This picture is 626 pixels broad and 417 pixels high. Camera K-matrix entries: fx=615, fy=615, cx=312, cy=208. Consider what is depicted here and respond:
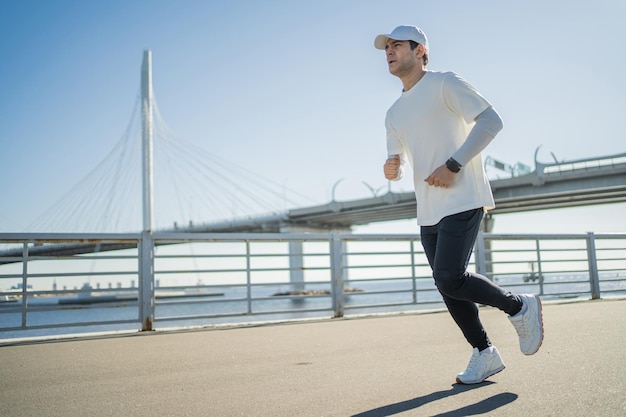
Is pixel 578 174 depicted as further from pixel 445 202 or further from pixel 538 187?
pixel 445 202

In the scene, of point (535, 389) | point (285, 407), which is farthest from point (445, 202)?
point (285, 407)

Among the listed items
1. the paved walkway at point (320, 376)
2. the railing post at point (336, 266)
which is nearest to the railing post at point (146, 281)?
the paved walkway at point (320, 376)

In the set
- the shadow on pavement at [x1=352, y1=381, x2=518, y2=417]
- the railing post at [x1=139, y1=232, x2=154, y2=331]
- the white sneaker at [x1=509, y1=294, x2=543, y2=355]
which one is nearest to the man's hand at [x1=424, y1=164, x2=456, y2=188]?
the white sneaker at [x1=509, y1=294, x2=543, y2=355]

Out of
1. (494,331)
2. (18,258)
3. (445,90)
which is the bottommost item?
(494,331)

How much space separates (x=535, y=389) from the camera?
2137mm

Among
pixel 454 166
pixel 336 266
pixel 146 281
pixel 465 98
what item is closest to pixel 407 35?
pixel 465 98

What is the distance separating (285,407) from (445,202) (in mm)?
956

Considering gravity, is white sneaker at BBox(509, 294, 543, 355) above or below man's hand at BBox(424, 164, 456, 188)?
below

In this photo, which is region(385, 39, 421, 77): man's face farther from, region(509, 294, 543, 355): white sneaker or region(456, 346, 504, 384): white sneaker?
region(456, 346, 504, 384): white sneaker

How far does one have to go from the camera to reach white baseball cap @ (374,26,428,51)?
8.11 ft

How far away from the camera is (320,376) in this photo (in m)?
2.62

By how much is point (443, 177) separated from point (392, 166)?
0.39 meters

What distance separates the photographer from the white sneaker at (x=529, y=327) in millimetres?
2383

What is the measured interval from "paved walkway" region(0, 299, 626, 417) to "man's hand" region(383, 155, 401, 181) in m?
0.85
